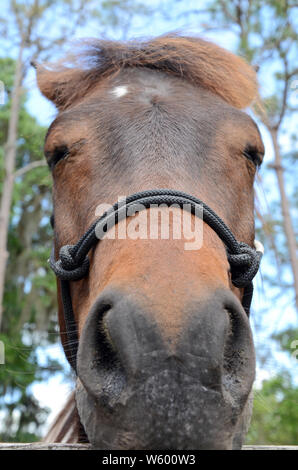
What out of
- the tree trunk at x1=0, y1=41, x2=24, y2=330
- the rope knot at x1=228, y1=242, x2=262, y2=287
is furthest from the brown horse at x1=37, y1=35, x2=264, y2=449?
the tree trunk at x1=0, y1=41, x2=24, y2=330

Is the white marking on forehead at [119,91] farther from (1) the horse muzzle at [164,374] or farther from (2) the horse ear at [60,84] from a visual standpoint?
(1) the horse muzzle at [164,374]

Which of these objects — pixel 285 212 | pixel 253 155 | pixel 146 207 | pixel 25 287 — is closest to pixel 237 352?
pixel 146 207

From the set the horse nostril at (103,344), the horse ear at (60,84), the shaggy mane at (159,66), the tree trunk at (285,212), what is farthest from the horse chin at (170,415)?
the tree trunk at (285,212)

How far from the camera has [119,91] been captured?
2391 millimetres

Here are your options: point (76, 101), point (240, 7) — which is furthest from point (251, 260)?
point (240, 7)

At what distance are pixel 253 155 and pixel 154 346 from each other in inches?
55.5

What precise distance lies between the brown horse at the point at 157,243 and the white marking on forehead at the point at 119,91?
0.04 ft

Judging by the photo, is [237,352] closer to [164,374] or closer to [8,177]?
[164,374]

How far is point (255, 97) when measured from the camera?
9.76 ft

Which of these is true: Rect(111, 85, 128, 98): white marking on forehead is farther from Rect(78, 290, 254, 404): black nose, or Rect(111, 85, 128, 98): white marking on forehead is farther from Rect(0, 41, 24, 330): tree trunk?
Rect(0, 41, 24, 330): tree trunk

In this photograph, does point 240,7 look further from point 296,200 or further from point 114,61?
point 114,61

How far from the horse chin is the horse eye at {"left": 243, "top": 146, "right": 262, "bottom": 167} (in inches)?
52.8

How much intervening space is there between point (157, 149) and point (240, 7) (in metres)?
9.25

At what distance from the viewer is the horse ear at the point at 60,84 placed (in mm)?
2807
